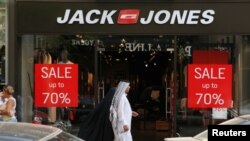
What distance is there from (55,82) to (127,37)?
2.03 m

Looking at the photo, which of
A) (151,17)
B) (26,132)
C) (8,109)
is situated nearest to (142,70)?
(151,17)

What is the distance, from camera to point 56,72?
13297 mm

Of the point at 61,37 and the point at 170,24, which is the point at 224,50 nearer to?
the point at 170,24

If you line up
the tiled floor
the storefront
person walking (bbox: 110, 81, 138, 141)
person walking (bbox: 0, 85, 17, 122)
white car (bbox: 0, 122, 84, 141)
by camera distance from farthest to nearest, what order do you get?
1. the tiled floor
2. the storefront
3. person walking (bbox: 0, 85, 17, 122)
4. person walking (bbox: 110, 81, 138, 141)
5. white car (bbox: 0, 122, 84, 141)

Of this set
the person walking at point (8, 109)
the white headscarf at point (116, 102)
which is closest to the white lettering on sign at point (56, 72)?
the person walking at point (8, 109)

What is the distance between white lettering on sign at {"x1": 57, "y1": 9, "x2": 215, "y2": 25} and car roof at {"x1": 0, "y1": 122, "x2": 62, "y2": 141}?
28.9ft

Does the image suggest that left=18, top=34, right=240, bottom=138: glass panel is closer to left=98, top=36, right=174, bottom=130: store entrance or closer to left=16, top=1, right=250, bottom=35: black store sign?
Result: left=98, top=36, right=174, bottom=130: store entrance

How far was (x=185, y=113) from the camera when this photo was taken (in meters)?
13.3

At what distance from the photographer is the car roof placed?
12.8 ft

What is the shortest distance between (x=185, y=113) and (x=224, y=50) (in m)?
1.76

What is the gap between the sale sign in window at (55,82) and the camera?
13.3m

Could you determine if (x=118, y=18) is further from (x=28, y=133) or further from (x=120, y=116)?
(x=28, y=133)

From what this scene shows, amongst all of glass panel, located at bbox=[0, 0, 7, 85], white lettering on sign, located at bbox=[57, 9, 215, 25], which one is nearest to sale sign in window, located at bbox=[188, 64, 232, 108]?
Result: white lettering on sign, located at bbox=[57, 9, 215, 25]

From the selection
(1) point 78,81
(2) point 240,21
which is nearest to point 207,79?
(2) point 240,21
